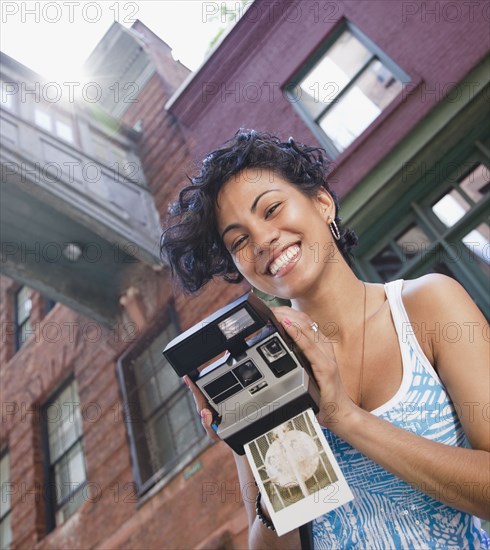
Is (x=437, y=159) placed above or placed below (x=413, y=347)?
above

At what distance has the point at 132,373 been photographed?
7.00 meters

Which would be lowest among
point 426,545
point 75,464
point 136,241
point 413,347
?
point 75,464

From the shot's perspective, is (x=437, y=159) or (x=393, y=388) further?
(x=437, y=159)

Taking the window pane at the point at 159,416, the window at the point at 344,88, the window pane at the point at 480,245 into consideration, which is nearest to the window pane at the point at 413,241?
the window pane at the point at 480,245

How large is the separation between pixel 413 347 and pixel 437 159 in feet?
12.6

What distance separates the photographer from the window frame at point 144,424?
5508 mm

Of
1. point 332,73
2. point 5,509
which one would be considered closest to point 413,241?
point 332,73

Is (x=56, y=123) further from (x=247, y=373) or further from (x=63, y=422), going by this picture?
(x=247, y=373)

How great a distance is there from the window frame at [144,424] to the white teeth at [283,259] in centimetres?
407

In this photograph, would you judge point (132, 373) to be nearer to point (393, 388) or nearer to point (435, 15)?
point (435, 15)

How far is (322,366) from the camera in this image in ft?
4.19

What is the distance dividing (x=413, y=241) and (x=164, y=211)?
376 centimetres

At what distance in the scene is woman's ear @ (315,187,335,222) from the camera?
6.16 feet

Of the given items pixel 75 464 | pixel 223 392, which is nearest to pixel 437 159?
pixel 223 392
